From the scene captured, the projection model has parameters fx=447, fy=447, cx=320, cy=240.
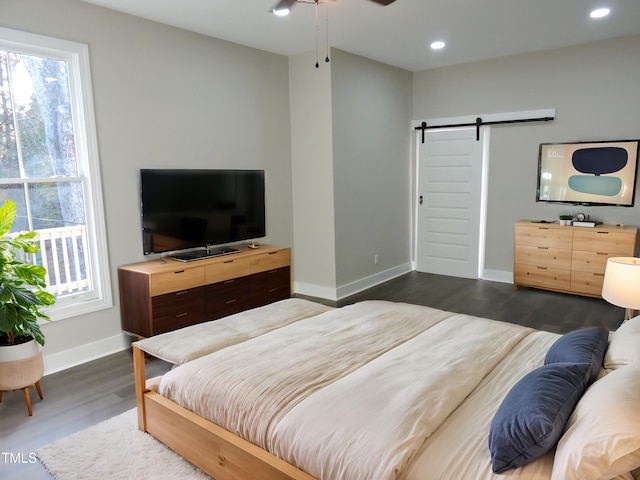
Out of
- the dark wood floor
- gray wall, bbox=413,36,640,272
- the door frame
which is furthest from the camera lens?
the door frame

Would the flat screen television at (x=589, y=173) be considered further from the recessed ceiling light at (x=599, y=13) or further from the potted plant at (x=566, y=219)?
the recessed ceiling light at (x=599, y=13)

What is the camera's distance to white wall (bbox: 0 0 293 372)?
3.43 m

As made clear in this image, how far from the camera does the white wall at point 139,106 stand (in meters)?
3.43

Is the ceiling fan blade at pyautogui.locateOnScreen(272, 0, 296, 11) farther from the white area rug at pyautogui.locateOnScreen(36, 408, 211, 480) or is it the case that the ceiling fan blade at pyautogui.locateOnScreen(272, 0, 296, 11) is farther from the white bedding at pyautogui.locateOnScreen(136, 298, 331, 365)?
the white area rug at pyautogui.locateOnScreen(36, 408, 211, 480)

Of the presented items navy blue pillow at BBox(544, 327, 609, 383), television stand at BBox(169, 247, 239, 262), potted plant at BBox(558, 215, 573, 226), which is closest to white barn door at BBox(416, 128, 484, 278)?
potted plant at BBox(558, 215, 573, 226)

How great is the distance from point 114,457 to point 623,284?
2.80m

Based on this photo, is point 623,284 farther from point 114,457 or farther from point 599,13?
point 599,13

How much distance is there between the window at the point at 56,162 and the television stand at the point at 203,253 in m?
0.63

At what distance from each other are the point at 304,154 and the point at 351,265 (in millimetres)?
1451

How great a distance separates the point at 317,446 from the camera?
1.57 m

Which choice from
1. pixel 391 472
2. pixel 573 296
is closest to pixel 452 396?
pixel 391 472

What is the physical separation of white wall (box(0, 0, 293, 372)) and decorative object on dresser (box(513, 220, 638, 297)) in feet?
10.8

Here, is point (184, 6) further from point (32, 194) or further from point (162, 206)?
point (32, 194)

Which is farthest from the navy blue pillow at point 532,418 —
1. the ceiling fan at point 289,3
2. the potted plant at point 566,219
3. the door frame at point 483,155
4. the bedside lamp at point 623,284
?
the door frame at point 483,155
